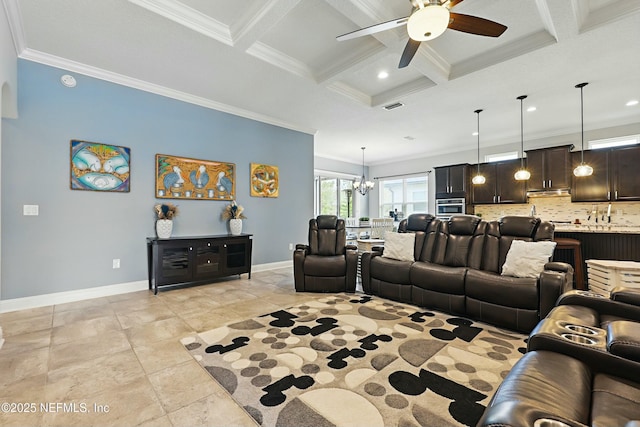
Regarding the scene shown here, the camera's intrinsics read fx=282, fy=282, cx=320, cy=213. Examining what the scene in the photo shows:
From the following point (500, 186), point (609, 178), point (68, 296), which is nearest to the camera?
point (68, 296)

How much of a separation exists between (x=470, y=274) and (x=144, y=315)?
11.6 feet

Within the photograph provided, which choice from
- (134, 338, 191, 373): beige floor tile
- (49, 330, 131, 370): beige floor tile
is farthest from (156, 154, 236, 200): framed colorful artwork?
(134, 338, 191, 373): beige floor tile

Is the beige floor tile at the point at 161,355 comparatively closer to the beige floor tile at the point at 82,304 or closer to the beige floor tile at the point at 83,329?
the beige floor tile at the point at 83,329

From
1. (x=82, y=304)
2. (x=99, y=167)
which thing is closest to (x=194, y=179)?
(x=99, y=167)

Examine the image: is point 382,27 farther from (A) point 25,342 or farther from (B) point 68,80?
(A) point 25,342

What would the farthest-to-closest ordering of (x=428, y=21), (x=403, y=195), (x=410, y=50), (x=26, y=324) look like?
1. (x=403, y=195)
2. (x=26, y=324)
3. (x=410, y=50)
4. (x=428, y=21)

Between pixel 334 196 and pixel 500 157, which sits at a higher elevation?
pixel 500 157

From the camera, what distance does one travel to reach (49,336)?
254cm

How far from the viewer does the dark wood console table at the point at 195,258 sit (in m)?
3.96

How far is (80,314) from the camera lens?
10.2ft

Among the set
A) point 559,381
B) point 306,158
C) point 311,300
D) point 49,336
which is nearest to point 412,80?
point 306,158

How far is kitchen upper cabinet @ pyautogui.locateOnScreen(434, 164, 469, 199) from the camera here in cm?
738

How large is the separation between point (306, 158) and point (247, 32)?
3484 mm

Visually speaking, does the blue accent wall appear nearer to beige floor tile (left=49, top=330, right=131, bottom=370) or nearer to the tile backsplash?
beige floor tile (left=49, top=330, right=131, bottom=370)
